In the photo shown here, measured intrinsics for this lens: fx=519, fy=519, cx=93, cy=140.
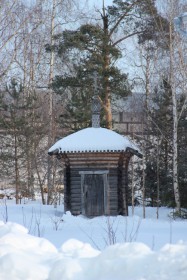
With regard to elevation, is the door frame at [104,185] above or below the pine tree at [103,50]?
below

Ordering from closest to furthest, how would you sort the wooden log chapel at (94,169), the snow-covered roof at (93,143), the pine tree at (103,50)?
1. the snow-covered roof at (93,143)
2. the wooden log chapel at (94,169)
3. the pine tree at (103,50)

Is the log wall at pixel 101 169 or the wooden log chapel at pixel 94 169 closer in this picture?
the wooden log chapel at pixel 94 169

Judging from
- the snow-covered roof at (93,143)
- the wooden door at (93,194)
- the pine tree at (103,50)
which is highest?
the pine tree at (103,50)

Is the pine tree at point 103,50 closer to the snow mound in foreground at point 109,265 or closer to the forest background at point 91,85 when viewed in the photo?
the forest background at point 91,85

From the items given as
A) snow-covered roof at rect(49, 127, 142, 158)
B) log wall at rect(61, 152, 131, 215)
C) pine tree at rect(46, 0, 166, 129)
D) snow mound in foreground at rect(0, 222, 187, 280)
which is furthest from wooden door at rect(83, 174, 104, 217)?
snow mound in foreground at rect(0, 222, 187, 280)

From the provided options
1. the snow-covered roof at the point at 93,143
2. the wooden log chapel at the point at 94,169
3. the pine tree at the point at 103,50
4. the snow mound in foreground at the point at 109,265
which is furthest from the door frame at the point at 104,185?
the snow mound in foreground at the point at 109,265

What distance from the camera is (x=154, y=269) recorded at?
3.75 metres

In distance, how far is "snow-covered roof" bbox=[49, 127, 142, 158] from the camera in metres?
16.1

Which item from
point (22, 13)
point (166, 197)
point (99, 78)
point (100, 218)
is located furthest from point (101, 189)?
point (22, 13)

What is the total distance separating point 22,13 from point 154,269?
23104 mm

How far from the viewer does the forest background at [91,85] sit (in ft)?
64.8

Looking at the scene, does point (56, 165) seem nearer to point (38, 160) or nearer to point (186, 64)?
point (38, 160)

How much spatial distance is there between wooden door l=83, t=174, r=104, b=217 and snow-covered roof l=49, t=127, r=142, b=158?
1.08 m

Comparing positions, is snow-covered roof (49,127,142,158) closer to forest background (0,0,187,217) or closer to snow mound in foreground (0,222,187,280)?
forest background (0,0,187,217)
